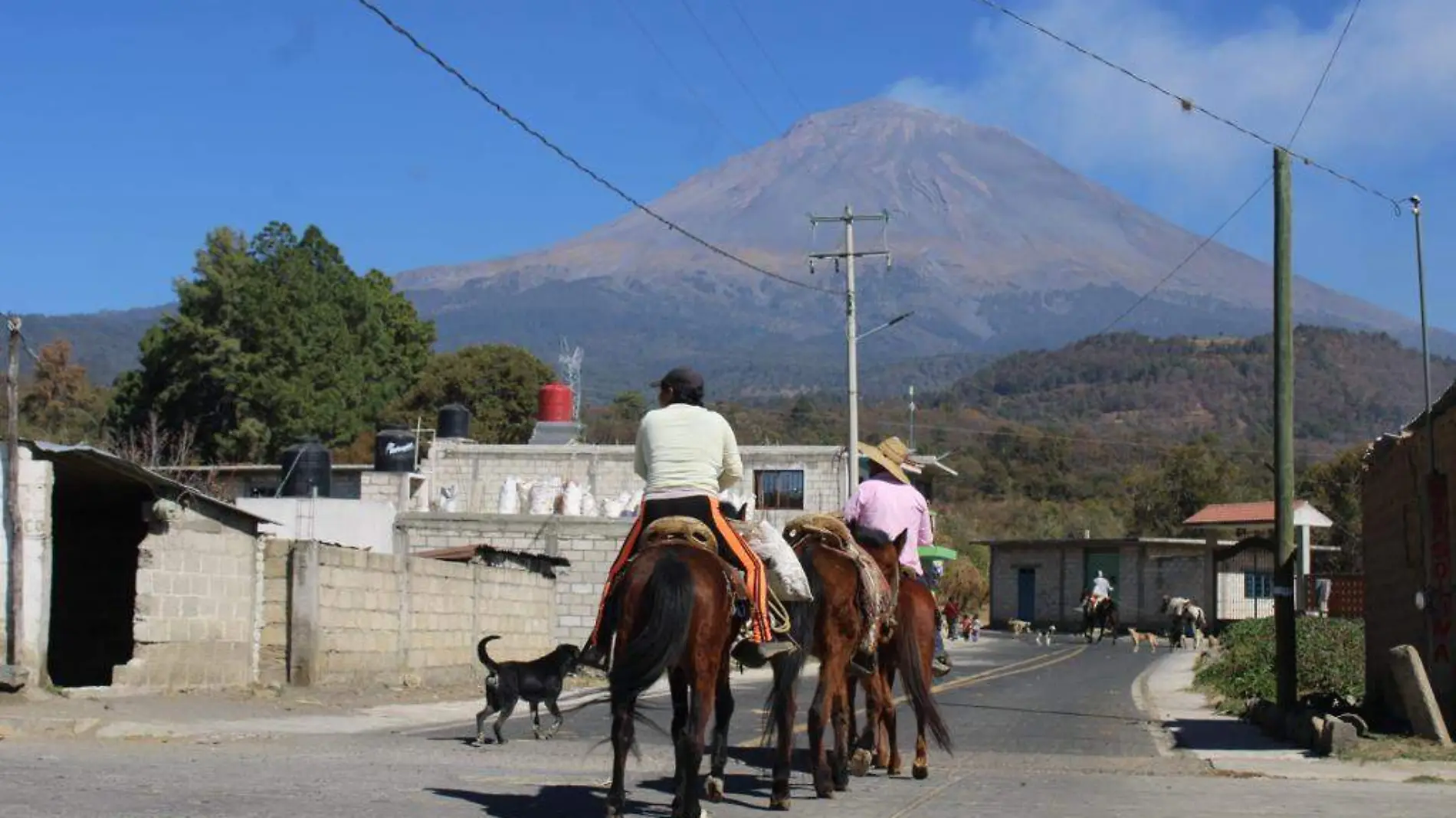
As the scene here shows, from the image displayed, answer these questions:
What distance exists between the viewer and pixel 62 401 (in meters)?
89.6

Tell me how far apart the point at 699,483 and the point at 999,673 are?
25.0 metres

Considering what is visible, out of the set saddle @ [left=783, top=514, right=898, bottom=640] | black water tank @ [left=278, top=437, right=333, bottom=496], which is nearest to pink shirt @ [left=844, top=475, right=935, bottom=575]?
saddle @ [left=783, top=514, right=898, bottom=640]

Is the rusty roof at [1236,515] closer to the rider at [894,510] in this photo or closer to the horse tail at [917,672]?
the rider at [894,510]

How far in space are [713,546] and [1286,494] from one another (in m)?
10.8

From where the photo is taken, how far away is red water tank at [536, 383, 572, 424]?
62.0m

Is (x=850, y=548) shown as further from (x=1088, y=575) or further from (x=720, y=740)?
(x=1088, y=575)

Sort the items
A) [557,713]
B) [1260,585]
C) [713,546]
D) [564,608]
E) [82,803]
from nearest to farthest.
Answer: [82,803]
[713,546]
[557,713]
[564,608]
[1260,585]

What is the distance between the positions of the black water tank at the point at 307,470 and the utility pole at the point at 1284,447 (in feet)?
106

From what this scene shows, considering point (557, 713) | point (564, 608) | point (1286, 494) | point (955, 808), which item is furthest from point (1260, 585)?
point (955, 808)

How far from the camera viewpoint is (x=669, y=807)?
33.6 feet

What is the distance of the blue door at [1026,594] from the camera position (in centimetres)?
7531

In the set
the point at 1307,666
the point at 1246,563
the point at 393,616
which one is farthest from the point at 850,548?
the point at 1246,563

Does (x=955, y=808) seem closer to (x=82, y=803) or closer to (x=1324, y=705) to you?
(x=82, y=803)

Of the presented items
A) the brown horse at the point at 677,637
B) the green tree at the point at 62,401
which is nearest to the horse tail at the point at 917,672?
the brown horse at the point at 677,637
